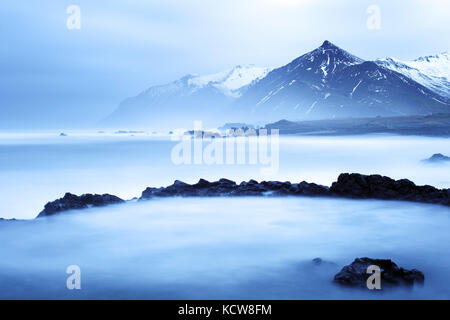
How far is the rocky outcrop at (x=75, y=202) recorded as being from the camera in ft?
37.4

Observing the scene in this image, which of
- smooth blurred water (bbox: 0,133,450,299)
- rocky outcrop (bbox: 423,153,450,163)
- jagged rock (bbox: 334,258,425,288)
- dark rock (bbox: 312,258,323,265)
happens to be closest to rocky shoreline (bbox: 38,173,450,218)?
smooth blurred water (bbox: 0,133,450,299)

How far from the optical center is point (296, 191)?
13.1 meters

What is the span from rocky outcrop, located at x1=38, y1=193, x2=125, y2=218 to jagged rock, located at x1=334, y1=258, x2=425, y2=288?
25.8 feet

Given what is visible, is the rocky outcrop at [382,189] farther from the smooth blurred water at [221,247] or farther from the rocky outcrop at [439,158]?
the rocky outcrop at [439,158]

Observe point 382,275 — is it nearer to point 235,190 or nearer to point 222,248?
point 222,248

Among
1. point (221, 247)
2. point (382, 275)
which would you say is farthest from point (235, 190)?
point (382, 275)

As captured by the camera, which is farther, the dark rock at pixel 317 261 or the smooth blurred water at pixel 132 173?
the smooth blurred water at pixel 132 173

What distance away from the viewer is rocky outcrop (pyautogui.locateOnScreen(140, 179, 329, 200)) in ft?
43.1

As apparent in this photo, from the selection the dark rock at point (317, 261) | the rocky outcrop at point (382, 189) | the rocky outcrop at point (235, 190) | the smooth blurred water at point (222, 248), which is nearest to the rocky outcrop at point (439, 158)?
the rocky outcrop at point (382, 189)

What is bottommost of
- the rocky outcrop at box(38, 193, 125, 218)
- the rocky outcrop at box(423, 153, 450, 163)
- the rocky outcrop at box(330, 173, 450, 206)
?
the rocky outcrop at box(38, 193, 125, 218)

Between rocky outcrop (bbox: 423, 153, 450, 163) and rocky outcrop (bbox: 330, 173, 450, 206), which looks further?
rocky outcrop (bbox: 423, 153, 450, 163)

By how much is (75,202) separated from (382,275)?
28.0 feet

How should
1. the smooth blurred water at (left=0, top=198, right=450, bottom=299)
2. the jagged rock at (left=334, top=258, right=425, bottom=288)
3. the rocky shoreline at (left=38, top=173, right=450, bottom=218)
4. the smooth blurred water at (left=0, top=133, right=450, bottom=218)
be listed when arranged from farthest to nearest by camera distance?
1. the smooth blurred water at (left=0, top=133, right=450, bottom=218)
2. the rocky shoreline at (left=38, top=173, right=450, bottom=218)
3. the smooth blurred water at (left=0, top=198, right=450, bottom=299)
4. the jagged rock at (left=334, top=258, right=425, bottom=288)

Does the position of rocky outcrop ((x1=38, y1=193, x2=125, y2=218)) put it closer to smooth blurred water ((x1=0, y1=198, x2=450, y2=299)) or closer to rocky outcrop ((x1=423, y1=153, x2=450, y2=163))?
smooth blurred water ((x1=0, y1=198, x2=450, y2=299))
